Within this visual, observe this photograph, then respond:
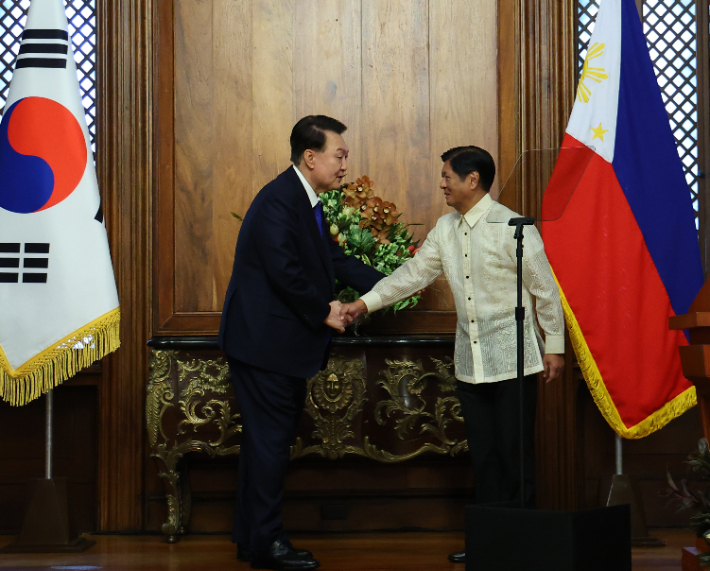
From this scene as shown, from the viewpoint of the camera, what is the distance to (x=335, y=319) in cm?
261

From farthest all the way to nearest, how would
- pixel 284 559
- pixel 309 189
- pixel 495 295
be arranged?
pixel 309 189 → pixel 495 295 → pixel 284 559

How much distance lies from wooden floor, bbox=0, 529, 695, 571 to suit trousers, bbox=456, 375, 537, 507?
0.98 ft

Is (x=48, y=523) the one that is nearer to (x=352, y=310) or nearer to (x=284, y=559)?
(x=284, y=559)

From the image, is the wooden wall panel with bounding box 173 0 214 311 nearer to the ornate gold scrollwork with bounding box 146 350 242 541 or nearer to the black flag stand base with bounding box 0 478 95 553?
the ornate gold scrollwork with bounding box 146 350 242 541

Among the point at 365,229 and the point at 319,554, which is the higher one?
the point at 365,229

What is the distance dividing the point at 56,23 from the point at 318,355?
161 cm

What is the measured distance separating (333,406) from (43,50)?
173 cm

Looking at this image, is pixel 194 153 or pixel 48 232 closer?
pixel 48 232

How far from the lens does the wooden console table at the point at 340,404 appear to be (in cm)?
295

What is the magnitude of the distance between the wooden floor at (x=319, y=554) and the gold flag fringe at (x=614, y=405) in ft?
1.45

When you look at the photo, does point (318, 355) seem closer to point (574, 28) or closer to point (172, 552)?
point (172, 552)

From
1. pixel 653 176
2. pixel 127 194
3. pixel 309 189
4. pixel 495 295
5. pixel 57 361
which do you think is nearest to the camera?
pixel 495 295

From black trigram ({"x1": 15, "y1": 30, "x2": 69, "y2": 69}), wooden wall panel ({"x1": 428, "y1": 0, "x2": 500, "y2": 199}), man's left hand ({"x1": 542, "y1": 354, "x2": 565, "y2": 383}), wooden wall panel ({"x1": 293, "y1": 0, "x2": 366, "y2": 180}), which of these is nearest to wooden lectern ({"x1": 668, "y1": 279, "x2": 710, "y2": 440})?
man's left hand ({"x1": 542, "y1": 354, "x2": 565, "y2": 383})

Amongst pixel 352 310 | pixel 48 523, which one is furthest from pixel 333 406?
pixel 48 523
